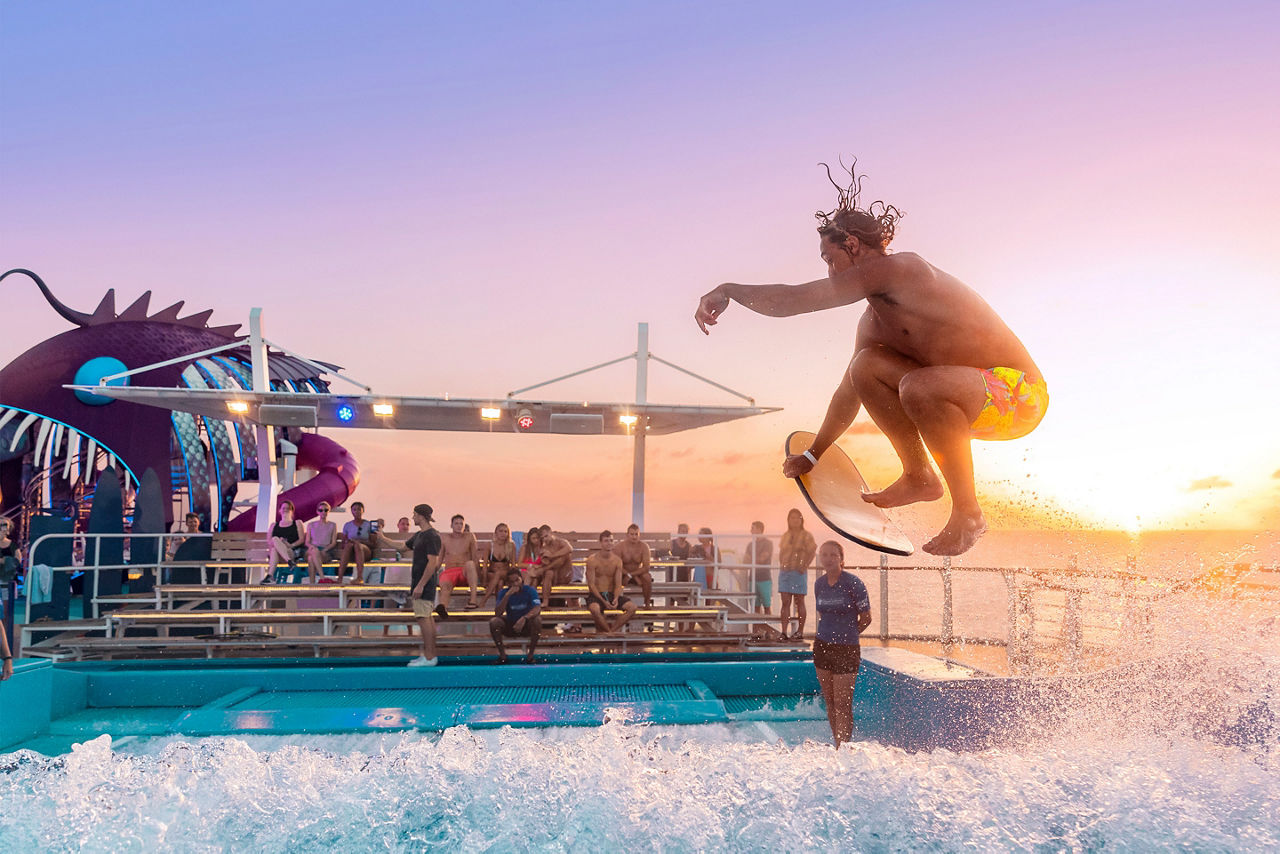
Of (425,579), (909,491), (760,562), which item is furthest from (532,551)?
(909,491)

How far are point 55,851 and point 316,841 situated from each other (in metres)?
1.07

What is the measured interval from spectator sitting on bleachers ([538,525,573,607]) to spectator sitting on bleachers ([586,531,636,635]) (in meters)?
0.55

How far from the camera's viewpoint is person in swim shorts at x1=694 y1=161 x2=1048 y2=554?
2494 millimetres

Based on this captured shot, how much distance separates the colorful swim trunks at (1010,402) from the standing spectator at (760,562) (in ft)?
27.8

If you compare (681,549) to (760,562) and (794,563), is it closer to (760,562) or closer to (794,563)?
(760,562)

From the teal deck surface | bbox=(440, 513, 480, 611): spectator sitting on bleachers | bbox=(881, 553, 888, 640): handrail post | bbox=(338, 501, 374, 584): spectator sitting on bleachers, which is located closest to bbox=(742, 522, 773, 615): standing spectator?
bbox=(881, 553, 888, 640): handrail post

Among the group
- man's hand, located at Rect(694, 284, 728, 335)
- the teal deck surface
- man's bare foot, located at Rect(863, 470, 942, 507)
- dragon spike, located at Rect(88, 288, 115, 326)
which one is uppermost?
dragon spike, located at Rect(88, 288, 115, 326)

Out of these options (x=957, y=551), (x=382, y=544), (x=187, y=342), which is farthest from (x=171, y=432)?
(x=957, y=551)

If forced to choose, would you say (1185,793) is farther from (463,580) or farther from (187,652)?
(187,652)

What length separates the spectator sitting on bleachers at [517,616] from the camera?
9250mm

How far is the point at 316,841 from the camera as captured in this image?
11.7 ft

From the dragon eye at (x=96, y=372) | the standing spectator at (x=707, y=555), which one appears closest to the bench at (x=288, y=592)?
the standing spectator at (x=707, y=555)

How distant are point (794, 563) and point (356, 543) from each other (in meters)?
5.75

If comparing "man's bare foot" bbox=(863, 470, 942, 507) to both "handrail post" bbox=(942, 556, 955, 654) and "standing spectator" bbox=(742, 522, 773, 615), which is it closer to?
"handrail post" bbox=(942, 556, 955, 654)
